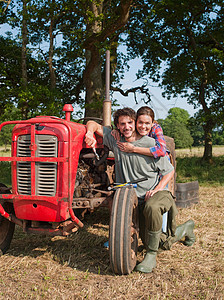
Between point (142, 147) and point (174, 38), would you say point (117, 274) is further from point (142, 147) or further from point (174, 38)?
point (174, 38)

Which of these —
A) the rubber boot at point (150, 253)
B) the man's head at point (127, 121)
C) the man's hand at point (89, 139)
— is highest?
the man's head at point (127, 121)

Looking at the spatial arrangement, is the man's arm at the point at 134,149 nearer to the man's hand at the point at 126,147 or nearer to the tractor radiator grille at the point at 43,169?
the man's hand at the point at 126,147

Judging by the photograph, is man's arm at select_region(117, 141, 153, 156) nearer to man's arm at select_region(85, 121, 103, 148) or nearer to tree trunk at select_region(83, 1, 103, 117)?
man's arm at select_region(85, 121, 103, 148)

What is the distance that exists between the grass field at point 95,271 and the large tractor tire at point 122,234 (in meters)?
0.12

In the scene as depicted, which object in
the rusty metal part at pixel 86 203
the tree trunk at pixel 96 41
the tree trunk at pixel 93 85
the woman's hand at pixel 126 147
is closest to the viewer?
the rusty metal part at pixel 86 203

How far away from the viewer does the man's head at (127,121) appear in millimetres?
3031

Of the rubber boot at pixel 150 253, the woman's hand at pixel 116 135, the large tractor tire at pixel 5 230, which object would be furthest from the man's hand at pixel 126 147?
the large tractor tire at pixel 5 230

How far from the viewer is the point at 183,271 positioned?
2.80 meters

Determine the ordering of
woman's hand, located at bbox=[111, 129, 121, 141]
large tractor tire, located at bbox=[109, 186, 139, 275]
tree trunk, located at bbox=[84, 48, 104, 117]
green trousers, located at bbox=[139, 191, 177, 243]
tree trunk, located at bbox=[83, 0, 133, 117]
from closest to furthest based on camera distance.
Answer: large tractor tire, located at bbox=[109, 186, 139, 275] < green trousers, located at bbox=[139, 191, 177, 243] < woman's hand, located at bbox=[111, 129, 121, 141] < tree trunk, located at bbox=[83, 0, 133, 117] < tree trunk, located at bbox=[84, 48, 104, 117]

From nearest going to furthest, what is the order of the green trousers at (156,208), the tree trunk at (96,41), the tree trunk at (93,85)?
the green trousers at (156,208) → the tree trunk at (96,41) → the tree trunk at (93,85)

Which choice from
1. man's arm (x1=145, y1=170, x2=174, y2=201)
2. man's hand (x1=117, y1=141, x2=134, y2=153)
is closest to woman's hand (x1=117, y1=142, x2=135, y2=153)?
man's hand (x1=117, y1=141, x2=134, y2=153)

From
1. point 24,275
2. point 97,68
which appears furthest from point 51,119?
point 97,68

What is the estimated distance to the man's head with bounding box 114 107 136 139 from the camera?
9.95ft

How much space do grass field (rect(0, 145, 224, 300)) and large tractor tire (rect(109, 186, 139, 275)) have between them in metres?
0.12
